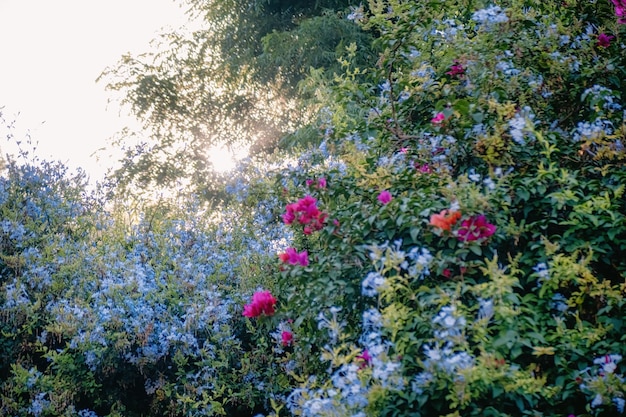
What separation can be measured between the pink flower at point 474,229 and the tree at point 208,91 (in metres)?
9.95

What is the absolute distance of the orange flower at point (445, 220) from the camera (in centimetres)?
239

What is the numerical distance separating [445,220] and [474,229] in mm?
148

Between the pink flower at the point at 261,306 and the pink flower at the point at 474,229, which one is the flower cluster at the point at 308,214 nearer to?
the pink flower at the point at 261,306

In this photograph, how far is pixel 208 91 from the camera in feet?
47.2

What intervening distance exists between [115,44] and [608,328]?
41.3ft

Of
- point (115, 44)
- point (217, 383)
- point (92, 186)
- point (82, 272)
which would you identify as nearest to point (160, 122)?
point (115, 44)

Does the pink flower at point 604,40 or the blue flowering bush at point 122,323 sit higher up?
the pink flower at point 604,40

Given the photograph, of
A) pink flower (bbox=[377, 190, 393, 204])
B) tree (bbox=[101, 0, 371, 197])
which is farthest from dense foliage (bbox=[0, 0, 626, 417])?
tree (bbox=[101, 0, 371, 197])

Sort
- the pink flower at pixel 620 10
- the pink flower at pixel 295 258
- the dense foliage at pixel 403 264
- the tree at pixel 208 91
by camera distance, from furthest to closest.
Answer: the tree at pixel 208 91 < the pink flower at pixel 620 10 < the pink flower at pixel 295 258 < the dense foliage at pixel 403 264

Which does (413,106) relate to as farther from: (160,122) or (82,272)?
(160,122)

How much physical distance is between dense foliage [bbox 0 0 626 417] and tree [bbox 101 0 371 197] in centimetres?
744

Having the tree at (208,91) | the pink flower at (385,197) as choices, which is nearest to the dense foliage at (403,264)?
the pink flower at (385,197)

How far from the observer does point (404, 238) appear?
2775mm

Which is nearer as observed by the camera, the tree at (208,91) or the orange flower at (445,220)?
the orange flower at (445,220)
